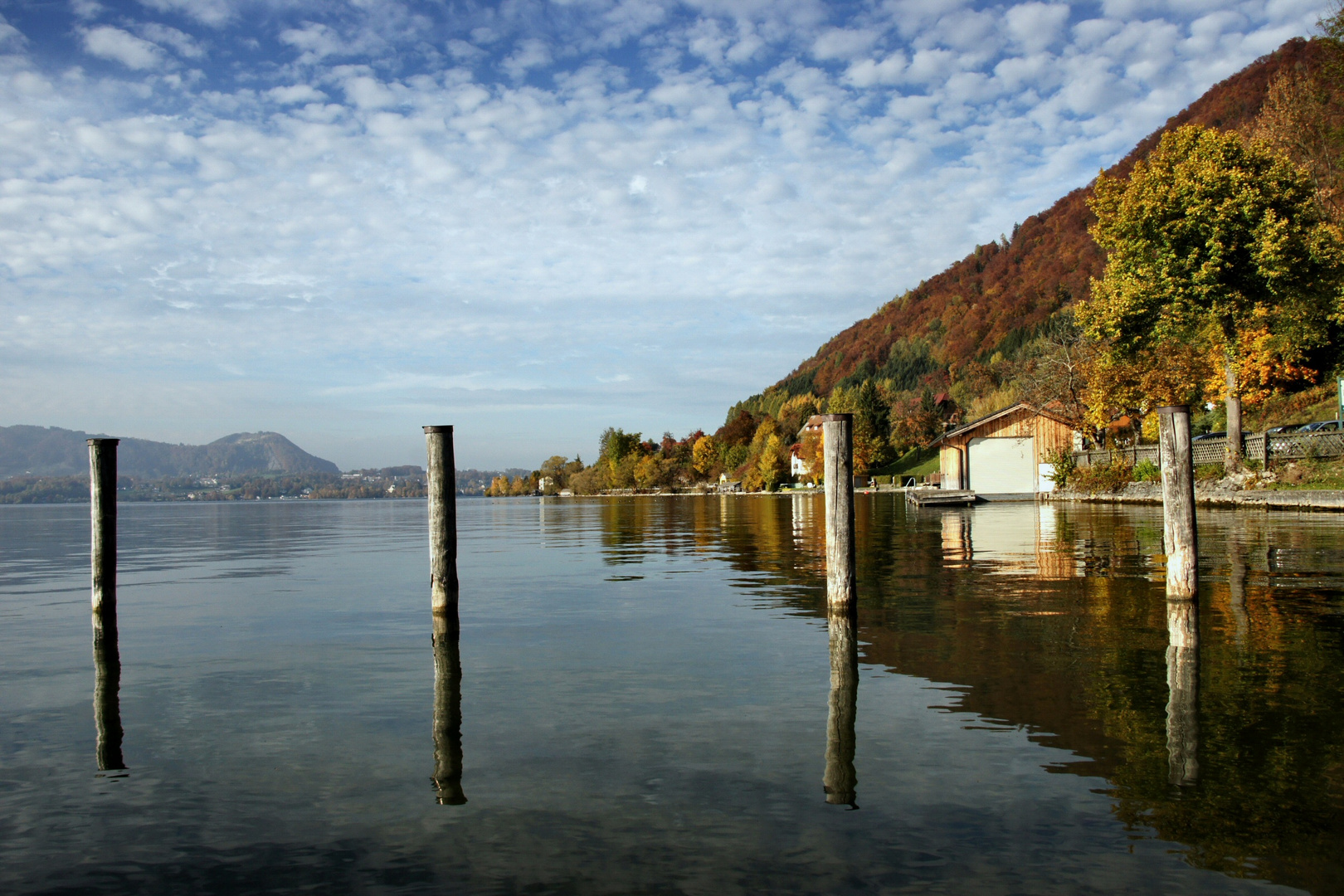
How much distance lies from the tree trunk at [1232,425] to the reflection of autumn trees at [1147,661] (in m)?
16.9

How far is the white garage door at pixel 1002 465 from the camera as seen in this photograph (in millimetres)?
59875

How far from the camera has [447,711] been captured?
25.2 ft

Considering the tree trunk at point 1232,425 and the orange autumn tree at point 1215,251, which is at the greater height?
the orange autumn tree at point 1215,251

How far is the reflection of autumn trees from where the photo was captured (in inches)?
193

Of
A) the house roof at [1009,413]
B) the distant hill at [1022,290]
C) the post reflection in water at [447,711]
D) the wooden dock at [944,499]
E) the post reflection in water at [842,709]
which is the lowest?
the post reflection in water at [447,711]

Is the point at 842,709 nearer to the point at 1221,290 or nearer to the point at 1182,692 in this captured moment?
the point at 1182,692

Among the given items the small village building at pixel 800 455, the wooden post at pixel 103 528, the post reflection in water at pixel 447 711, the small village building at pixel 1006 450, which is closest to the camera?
the post reflection in water at pixel 447 711

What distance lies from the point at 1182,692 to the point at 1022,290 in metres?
172

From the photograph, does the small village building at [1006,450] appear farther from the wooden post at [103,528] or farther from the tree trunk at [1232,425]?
the wooden post at [103,528]

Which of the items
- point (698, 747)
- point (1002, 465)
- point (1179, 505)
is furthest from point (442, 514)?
point (1002, 465)

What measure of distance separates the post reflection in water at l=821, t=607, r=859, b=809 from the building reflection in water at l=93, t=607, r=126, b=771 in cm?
531

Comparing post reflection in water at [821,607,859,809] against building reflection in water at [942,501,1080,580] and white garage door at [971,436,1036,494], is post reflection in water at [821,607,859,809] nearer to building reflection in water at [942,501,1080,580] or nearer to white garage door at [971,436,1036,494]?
building reflection in water at [942,501,1080,580]

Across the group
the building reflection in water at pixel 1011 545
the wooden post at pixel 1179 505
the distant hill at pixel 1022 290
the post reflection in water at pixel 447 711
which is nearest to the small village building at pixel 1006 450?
the building reflection in water at pixel 1011 545

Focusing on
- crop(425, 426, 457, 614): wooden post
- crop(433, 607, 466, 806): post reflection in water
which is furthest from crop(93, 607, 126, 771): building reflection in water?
crop(425, 426, 457, 614): wooden post
